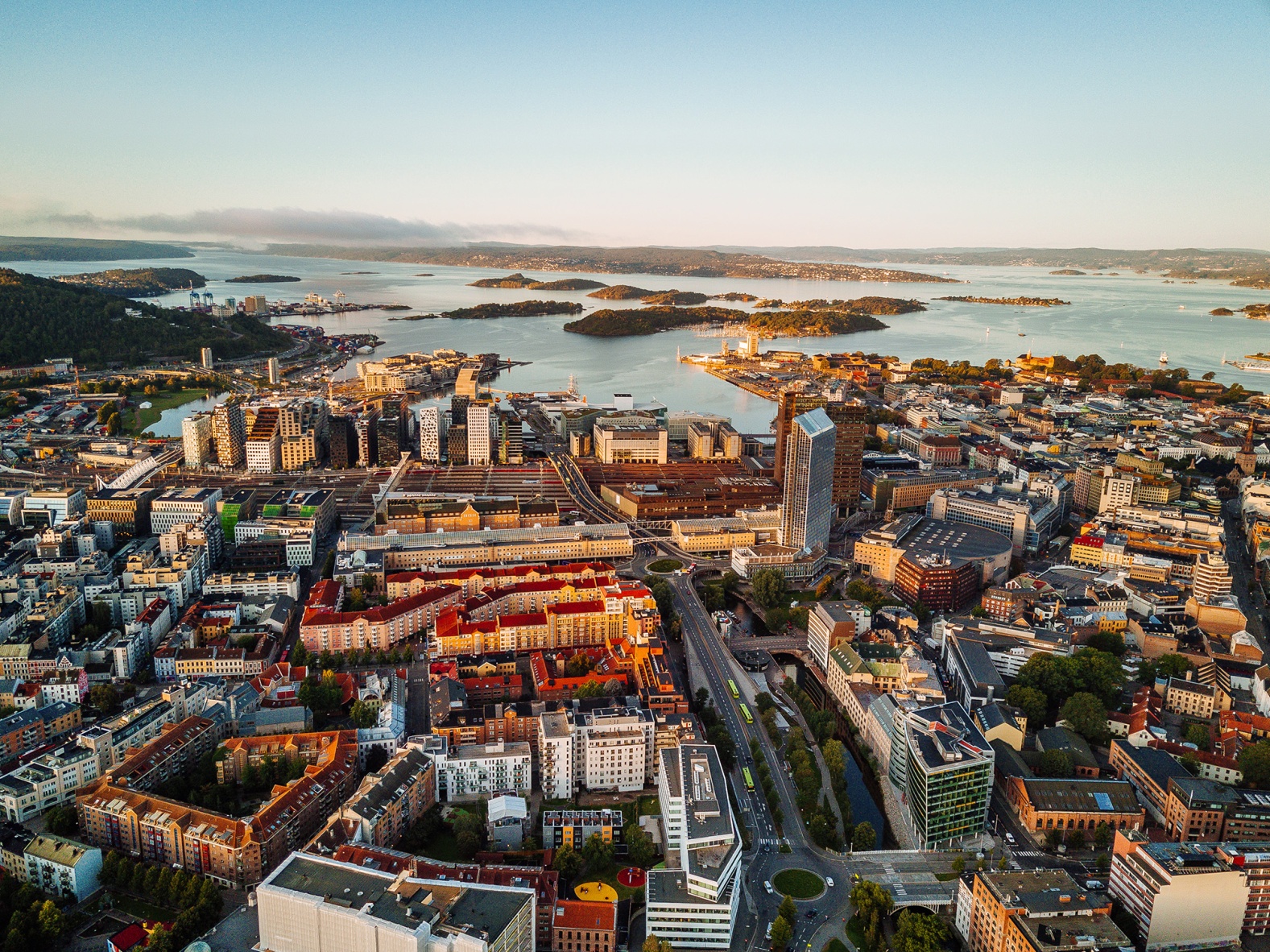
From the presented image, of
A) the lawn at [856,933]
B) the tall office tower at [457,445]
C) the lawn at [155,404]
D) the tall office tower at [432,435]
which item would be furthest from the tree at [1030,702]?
the lawn at [155,404]

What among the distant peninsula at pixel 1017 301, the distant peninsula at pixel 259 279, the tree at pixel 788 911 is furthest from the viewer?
the distant peninsula at pixel 259 279

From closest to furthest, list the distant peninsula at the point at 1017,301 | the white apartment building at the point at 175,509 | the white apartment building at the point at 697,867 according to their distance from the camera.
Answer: the white apartment building at the point at 697,867
the white apartment building at the point at 175,509
the distant peninsula at the point at 1017,301

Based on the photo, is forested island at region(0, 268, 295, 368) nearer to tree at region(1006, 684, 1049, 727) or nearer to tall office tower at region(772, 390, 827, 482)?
tall office tower at region(772, 390, 827, 482)

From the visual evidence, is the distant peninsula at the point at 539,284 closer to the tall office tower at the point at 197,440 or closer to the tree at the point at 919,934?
the tall office tower at the point at 197,440

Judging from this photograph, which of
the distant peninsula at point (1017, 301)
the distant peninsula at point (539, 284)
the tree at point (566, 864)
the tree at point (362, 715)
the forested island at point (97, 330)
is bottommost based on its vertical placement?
the tree at point (566, 864)

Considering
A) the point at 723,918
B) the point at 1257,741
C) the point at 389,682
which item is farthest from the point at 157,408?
the point at 1257,741

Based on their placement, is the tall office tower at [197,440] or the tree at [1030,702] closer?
the tree at [1030,702]

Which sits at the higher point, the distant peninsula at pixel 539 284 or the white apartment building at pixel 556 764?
the distant peninsula at pixel 539 284
